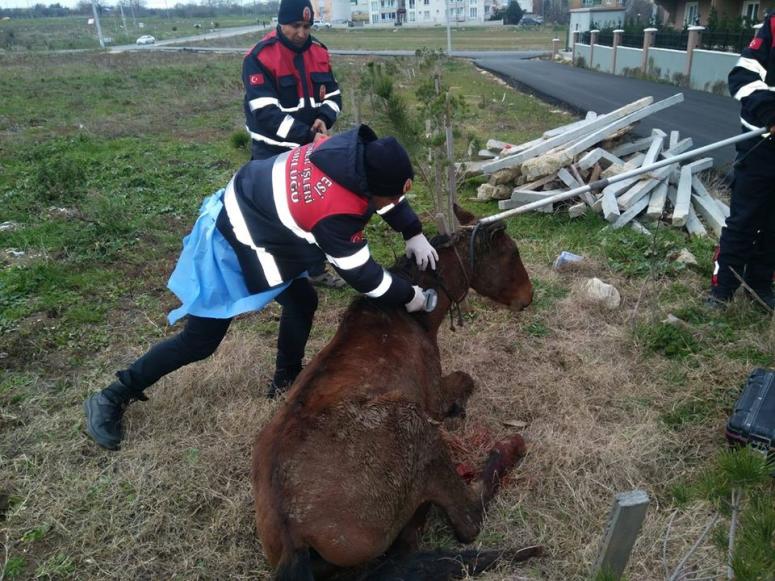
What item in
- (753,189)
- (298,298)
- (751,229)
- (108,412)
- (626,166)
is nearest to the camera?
(108,412)

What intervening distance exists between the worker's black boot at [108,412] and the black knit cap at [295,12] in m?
3.01

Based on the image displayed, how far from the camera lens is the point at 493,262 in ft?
12.7

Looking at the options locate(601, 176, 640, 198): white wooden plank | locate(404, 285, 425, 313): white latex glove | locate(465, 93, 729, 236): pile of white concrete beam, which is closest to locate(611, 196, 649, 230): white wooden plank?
locate(465, 93, 729, 236): pile of white concrete beam

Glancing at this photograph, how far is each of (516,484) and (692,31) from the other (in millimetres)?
21140

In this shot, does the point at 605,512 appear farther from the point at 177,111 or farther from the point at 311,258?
the point at 177,111

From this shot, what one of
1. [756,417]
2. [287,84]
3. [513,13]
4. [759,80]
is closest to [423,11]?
[513,13]

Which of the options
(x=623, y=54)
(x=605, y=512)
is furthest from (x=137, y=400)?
(x=623, y=54)

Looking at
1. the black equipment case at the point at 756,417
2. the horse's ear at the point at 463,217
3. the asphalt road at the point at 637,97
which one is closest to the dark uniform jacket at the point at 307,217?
the horse's ear at the point at 463,217

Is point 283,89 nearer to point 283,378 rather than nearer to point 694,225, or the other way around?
point 283,378

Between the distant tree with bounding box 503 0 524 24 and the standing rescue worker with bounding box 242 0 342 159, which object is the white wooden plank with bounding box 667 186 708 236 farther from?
the distant tree with bounding box 503 0 524 24

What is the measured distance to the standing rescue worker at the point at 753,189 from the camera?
4.34 meters

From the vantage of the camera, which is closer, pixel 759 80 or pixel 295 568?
pixel 295 568

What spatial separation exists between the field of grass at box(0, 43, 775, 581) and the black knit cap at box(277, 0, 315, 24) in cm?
98

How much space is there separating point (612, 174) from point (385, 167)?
18.0 ft
